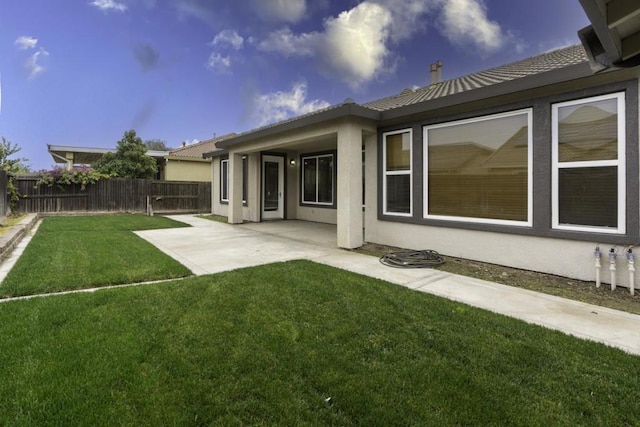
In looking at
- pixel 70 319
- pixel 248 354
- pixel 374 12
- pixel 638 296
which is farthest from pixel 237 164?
pixel 638 296

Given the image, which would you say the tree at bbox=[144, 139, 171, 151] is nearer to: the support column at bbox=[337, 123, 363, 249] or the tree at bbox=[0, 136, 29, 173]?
the tree at bbox=[0, 136, 29, 173]

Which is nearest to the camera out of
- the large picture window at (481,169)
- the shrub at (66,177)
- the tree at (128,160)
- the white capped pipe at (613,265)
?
the white capped pipe at (613,265)

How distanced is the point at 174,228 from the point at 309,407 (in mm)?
9325

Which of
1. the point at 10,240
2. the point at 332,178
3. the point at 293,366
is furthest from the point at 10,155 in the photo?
the point at 293,366

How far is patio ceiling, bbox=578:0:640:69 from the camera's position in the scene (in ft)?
6.41

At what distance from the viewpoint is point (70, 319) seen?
323 cm

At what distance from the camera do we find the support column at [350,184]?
7.05m

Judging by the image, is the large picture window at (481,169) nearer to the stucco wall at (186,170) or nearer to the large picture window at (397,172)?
the large picture window at (397,172)

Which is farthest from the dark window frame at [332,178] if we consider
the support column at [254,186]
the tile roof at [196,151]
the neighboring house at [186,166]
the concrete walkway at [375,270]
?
the neighboring house at [186,166]

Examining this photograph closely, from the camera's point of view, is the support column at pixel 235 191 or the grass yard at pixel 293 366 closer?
the grass yard at pixel 293 366

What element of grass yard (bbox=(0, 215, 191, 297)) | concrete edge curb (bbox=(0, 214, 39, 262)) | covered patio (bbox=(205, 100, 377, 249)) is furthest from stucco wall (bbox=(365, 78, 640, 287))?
concrete edge curb (bbox=(0, 214, 39, 262))

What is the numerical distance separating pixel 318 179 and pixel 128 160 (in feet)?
36.4

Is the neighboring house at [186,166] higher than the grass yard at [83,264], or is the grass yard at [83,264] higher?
the neighboring house at [186,166]

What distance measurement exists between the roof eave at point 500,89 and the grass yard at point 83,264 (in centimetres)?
494
